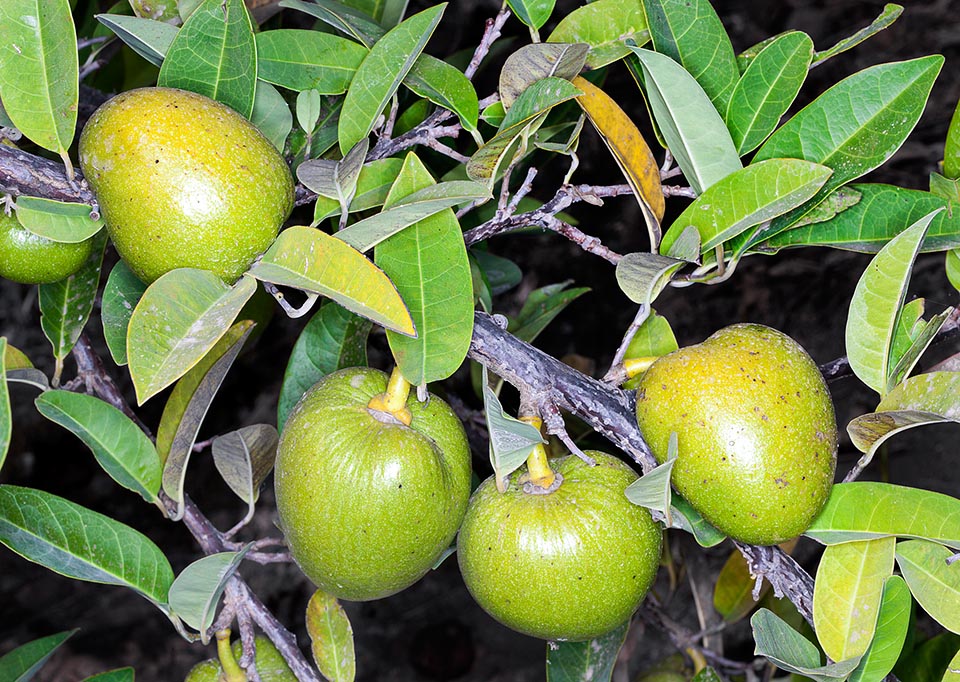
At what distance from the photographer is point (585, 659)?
109 cm

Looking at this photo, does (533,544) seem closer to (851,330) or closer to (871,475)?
(851,330)

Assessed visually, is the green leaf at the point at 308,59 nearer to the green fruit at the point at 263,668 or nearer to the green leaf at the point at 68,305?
the green leaf at the point at 68,305

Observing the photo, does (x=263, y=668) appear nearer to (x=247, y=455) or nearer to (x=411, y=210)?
(x=247, y=455)

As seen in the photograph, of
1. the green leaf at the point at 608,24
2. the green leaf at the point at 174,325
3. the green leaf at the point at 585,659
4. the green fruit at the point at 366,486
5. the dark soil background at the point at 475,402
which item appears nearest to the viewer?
the green leaf at the point at 174,325

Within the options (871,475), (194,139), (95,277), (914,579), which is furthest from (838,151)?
(871,475)

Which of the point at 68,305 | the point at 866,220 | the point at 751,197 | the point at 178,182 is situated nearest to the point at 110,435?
the point at 68,305

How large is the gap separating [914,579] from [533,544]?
0.36 metres

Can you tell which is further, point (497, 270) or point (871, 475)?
point (871, 475)

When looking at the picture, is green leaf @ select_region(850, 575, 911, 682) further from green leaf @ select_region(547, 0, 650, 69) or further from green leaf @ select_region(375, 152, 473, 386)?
green leaf @ select_region(547, 0, 650, 69)

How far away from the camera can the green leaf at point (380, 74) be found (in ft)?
2.55

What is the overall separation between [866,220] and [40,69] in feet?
2.43

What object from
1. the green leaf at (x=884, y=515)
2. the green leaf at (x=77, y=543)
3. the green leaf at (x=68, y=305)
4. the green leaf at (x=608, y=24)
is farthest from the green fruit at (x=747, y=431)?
the green leaf at (x=68, y=305)

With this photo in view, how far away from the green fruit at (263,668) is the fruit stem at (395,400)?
372mm

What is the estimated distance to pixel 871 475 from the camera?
68.6 inches
